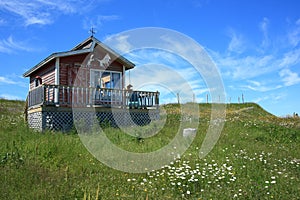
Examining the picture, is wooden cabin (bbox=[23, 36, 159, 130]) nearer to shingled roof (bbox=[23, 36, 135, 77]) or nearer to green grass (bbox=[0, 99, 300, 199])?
shingled roof (bbox=[23, 36, 135, 77])

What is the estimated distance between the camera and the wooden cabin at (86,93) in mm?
15922

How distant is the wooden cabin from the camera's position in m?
15.9

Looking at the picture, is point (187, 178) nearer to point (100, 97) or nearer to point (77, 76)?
point (100, 97)

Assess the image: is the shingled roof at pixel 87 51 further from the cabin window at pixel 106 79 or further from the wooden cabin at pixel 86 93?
the cabin window at pixel 106 79

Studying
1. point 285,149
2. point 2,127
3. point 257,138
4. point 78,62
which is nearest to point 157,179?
point 285,149

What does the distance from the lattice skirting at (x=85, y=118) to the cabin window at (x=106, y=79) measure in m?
2.88

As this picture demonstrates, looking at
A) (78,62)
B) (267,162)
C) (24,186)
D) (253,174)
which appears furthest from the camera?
(78,62)

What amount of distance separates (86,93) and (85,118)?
1382 mm

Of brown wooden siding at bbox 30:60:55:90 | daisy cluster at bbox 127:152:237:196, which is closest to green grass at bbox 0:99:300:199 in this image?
daisy cluster at bbox 127:152:237:196

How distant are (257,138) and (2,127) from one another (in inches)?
512

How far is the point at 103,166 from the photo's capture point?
898 cm

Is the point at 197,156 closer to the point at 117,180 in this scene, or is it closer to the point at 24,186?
the point at 117,180

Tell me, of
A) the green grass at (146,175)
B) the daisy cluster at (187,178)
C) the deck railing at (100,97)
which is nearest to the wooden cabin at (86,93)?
the deck railing at (100,97)

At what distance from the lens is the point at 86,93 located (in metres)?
16.8
